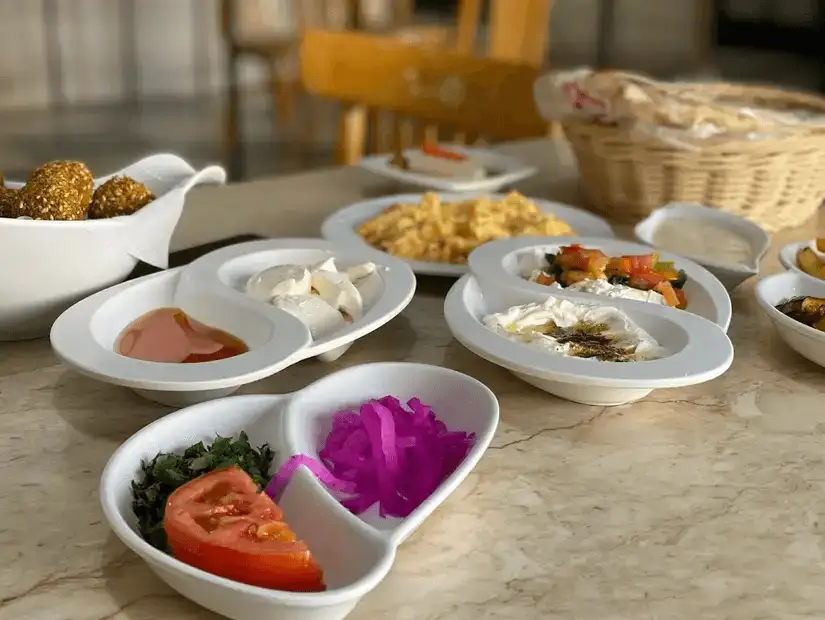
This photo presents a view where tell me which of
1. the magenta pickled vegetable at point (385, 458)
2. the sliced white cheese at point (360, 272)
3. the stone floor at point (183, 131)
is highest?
the sliced white cheese at point (360, 272)

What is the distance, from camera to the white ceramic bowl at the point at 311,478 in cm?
61

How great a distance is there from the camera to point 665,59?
7.21 metres

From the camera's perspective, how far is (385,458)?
79 centimetres

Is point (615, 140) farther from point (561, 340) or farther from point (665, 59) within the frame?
point (665, 59)

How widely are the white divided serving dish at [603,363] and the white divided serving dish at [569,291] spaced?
14mm

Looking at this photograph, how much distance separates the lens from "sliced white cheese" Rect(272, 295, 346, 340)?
1030mm

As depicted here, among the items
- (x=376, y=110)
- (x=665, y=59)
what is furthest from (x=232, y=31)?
(x=665, y=59)

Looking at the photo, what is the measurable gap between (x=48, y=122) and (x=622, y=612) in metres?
5.72

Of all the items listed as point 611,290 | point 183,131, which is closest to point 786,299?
point 611,290

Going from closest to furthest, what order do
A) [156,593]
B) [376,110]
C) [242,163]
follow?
[156,593] → [376,110] → [242,163]

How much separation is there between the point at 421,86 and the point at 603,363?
170 centimetres

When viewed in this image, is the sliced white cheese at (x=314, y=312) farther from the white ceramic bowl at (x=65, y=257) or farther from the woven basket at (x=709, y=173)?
the woven basket at (x=709, y=173)

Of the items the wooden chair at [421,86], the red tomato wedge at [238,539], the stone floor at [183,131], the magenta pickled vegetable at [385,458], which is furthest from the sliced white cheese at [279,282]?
the stone floor at [183,131]

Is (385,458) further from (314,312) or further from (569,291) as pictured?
(569,291)
